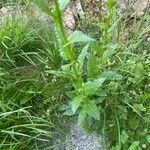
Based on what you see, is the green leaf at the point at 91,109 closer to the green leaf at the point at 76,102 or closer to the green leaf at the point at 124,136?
the green leaf at the point at 76,102

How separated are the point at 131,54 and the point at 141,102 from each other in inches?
11.7

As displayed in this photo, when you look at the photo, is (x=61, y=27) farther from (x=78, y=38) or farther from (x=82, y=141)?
(x=82, y=141)

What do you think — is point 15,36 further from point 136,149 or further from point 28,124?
point 136,149

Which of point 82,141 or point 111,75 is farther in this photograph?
point 82,141

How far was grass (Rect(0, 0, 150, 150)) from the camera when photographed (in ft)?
7.46

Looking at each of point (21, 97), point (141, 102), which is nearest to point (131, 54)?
point (141, 102)

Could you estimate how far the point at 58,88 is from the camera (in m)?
2.49

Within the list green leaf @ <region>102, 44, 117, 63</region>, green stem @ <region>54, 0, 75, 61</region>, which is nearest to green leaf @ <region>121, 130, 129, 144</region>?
green leaf @ <region>102, 44, 117, 63</region>

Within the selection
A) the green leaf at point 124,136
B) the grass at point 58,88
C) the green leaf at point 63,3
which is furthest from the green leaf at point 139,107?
the green leaf at point 63,3

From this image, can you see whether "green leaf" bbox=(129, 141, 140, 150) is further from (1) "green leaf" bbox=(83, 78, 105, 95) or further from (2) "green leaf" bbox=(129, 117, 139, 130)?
(1) "green leaf" bbox=(83, 78, 105, 95)

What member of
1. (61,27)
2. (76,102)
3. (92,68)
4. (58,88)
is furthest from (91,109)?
(61,27)

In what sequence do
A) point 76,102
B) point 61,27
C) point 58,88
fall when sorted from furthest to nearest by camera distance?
point 58,88 < point 76,102 < point 61,27

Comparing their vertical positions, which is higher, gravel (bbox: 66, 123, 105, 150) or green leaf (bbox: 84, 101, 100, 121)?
green leaf (bbox: 84, 101, 100, 121)

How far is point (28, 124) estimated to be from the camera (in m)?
2.26
